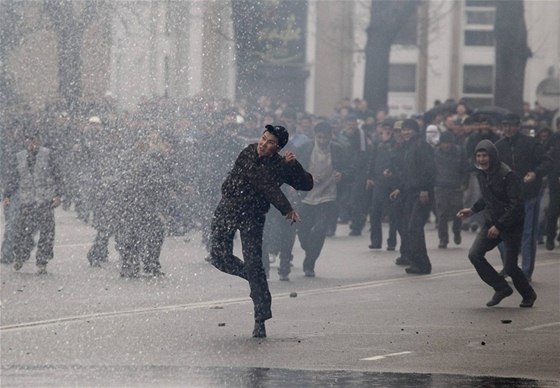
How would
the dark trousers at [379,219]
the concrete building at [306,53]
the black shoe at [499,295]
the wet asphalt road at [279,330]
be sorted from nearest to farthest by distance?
the wet asphalt road at [279,330], the black shoe at [499,295], the dark trousers at [379,219], the concrete building at [306,53]

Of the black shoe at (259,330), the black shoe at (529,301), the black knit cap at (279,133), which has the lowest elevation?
the black shoe at (529,301)

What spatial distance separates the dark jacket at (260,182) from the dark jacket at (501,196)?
113 inches

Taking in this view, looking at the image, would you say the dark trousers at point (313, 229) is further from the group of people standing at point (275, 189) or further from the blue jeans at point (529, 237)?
the blue jeans at point (529, 237)

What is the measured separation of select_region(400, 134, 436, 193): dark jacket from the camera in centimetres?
1923

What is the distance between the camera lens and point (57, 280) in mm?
17172

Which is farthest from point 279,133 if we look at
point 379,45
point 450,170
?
point 379,45

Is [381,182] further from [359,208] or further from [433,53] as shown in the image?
[433,53]

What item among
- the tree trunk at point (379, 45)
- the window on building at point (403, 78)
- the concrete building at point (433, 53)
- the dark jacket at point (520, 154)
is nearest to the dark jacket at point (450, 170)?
the dark jacket at point (520, 154)

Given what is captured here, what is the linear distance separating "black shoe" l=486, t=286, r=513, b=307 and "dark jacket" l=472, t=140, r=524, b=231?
562 millimetres

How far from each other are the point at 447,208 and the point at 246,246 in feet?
38.0

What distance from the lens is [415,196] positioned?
62.8 ft

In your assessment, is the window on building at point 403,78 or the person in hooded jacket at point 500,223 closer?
the person in hooded jacket at point 500,223

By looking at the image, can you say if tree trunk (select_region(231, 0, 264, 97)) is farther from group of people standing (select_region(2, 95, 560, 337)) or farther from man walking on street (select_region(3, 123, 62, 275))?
man walking on street (select_region(3, 123, 62, 275))

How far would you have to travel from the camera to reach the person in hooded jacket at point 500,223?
15.2m
